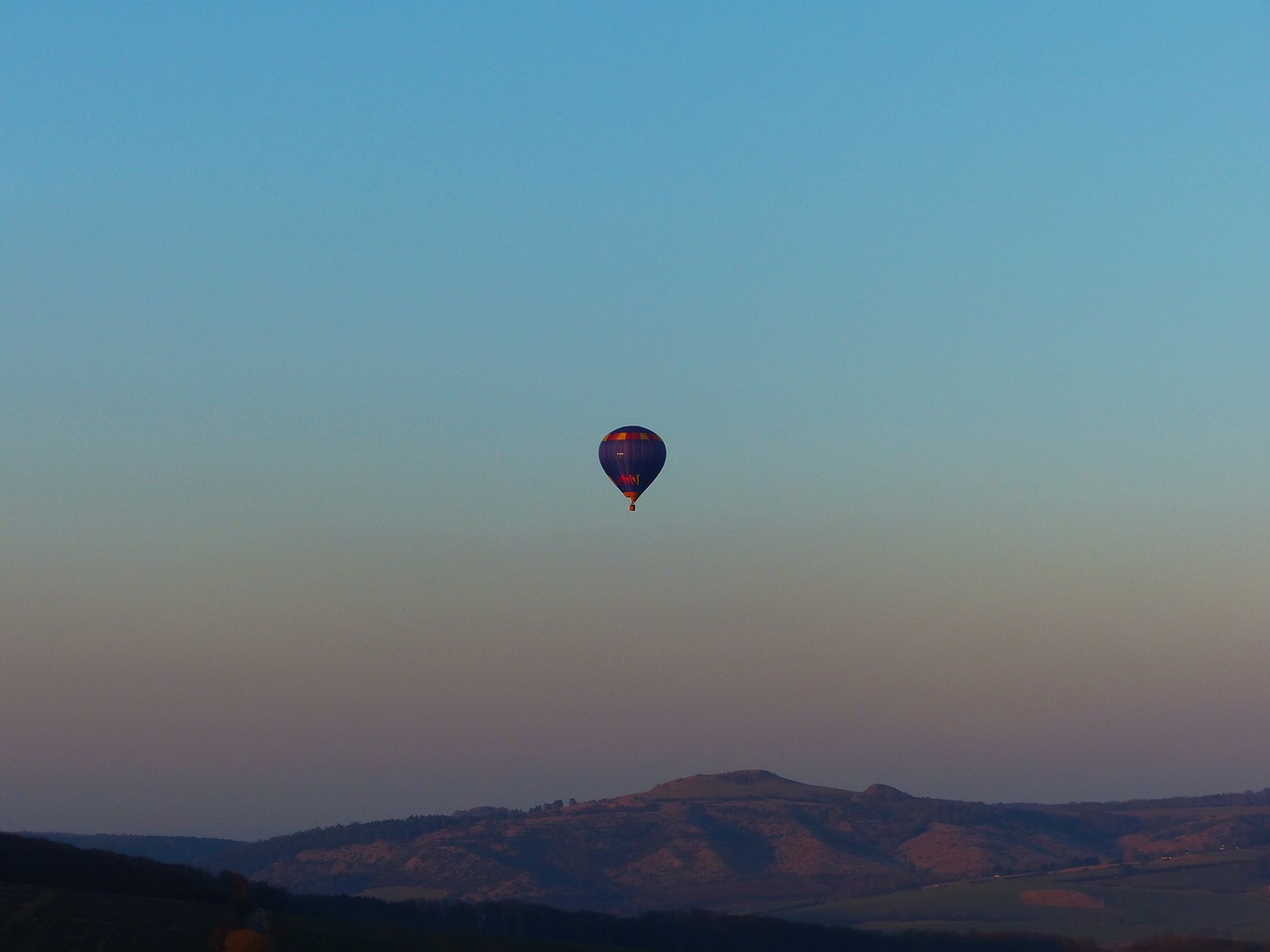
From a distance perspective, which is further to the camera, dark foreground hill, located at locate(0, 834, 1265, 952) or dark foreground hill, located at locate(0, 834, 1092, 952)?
dark foreground hill, located at locate(0, 834, 1265, 952)

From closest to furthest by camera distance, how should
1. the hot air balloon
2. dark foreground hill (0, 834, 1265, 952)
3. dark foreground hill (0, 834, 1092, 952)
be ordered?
dark foreground hill (0, 834, 1092, 952), dark foreground hill (0, 834, 1265, 952), the hot air balloon

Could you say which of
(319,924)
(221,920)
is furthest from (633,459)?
(221,920)

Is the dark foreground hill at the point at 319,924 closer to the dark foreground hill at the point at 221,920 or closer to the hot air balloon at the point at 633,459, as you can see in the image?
the dark foreground hill at the point at 221,920

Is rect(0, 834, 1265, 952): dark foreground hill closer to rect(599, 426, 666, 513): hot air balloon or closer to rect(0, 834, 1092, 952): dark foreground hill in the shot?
rect(0, 834, 1092, 952): dark foreground hill

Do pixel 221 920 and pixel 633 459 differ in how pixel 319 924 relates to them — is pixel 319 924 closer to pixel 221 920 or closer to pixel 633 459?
pixel 221 920

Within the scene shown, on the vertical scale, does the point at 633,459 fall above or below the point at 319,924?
above

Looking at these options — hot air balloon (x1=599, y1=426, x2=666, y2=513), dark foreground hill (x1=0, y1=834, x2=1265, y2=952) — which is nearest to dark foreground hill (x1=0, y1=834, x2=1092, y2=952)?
dark foreground hill (x1=0, y1=834, x2=1265, y2=952)

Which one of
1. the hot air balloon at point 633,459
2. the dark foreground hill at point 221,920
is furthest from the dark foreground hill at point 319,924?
the hot air balloon at point 633,459

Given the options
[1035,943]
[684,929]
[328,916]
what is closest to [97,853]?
[328,916]

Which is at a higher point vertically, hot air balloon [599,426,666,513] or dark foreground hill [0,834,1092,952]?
hot air balloon [599,426,666,513]
